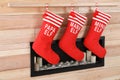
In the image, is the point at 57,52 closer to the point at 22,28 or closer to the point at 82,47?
the point at 82,47

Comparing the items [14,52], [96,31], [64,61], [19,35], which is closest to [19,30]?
[19,35]

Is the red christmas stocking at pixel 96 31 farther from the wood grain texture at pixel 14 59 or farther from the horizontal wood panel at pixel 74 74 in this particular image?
the wood grain texture at pixel 14 59

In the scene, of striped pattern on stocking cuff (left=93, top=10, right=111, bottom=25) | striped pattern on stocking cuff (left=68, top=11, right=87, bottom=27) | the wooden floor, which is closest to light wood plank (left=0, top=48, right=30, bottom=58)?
the wooden floor

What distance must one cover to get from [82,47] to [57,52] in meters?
0.26

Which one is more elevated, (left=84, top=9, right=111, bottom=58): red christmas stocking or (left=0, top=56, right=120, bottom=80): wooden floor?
(left=84, top=9, right=111, bottom=58): red christmas stocking

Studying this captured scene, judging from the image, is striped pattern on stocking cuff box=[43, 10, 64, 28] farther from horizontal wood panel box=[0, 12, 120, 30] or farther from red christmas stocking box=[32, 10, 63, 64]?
horizontal wood panel box=[0, 12, 120, 30]

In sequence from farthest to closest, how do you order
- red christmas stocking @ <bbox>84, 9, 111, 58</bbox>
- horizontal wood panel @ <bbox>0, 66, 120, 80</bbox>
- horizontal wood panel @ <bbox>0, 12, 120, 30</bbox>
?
red christmas stocking @ <bbox>84, 9, 111, 58</bbox>
horizontal wood panel @ <bbox>0, 66, 120, 80</bbox>
horizontal wood panel @ <bbox>0, 12, 120, 30</bbox>

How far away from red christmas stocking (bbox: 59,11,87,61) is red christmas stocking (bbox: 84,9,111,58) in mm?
129

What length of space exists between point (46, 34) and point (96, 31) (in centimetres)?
49

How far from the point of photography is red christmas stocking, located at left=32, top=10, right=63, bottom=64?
183cm

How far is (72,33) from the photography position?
195 cm

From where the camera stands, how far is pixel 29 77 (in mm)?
1978

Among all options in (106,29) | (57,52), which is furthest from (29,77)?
(106,29)

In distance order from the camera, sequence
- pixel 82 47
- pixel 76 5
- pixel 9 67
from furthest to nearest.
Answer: pixel 82 47 → pixel 76 5 → pixel 9 67
